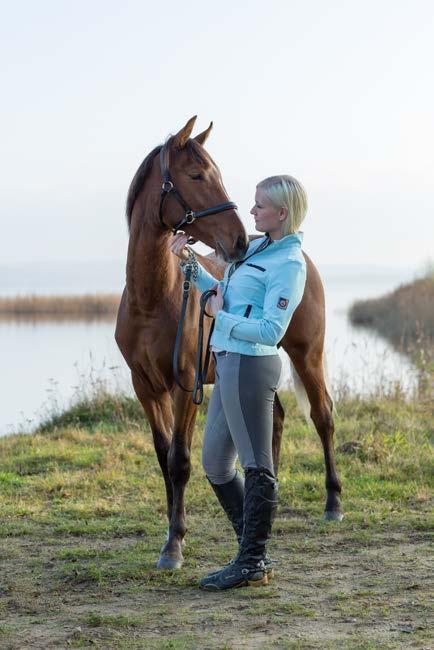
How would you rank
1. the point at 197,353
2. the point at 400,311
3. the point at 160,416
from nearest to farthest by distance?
the point at 197,353
the point at 160,416
the point at 400,311

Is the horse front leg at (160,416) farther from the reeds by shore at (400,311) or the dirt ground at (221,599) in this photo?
the reeds by shore at (400,311)

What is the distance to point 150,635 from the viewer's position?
3.32 m

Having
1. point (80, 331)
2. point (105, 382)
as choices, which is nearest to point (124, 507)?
point (105, 382)

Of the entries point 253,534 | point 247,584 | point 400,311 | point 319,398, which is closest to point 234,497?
point 253,534

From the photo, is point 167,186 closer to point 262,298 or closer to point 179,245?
point 179,245

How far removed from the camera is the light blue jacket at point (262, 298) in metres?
3.47

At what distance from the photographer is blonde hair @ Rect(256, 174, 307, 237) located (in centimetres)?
354

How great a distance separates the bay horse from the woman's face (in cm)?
30

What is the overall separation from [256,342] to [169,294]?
1116 mm

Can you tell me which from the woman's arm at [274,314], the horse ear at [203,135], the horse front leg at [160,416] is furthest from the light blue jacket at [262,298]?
the horse front leg at [160,416]

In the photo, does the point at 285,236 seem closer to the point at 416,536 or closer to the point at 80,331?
the point at 416,536

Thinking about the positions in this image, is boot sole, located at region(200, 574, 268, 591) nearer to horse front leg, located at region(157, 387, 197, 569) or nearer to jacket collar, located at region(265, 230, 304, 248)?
horse front leg, located at region(157, 387, 197, 569)

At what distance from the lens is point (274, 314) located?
346cm

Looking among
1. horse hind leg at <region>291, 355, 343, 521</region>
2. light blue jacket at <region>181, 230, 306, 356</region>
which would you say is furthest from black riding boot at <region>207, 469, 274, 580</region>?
horse hind leg at <region>291, 355, 343, 521</region>
